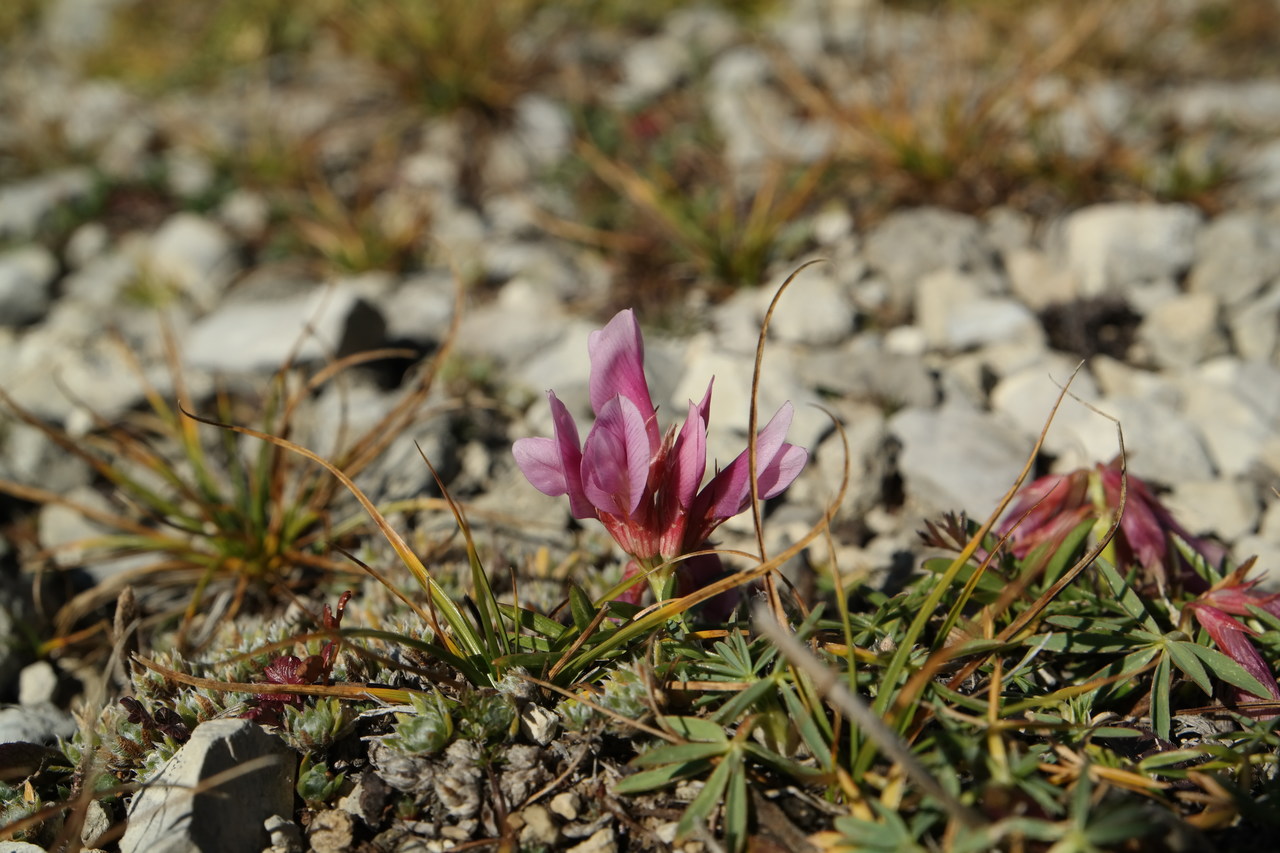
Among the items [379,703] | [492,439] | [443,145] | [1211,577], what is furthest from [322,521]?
[443,145]

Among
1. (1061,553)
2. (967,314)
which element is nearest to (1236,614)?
(1061,553)

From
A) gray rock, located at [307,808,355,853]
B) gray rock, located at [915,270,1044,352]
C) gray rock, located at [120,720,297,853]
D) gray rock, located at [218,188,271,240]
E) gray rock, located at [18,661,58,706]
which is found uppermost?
gray rock, located at [915,270,1044,352]

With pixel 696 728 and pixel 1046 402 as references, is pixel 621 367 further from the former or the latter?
pixel 1046 402

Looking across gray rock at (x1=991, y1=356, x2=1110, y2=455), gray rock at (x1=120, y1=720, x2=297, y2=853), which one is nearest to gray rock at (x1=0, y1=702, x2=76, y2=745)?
gray rock at (x1=120, y1=720, x2=297, y2=853)

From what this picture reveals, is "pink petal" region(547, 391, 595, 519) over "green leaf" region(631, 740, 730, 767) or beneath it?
over

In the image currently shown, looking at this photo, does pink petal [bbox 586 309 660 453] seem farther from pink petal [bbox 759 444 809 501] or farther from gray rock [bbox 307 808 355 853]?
gray rock [bbox 307 808 355 853]

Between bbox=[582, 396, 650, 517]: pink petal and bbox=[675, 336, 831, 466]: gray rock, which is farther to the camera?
bbox=[675, 336, 831, 466]: gray rock

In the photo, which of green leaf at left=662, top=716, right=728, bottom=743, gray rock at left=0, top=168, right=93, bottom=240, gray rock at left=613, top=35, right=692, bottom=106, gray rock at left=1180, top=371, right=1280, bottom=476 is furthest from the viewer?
gray rock at left=613, top=35, right=692, bottom=106
